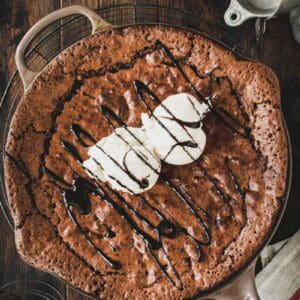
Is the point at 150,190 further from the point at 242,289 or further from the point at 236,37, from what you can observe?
the point at 236,37

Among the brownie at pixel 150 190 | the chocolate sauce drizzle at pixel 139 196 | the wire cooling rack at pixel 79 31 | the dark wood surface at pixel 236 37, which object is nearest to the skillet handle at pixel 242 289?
the brownie at pixel 150 190

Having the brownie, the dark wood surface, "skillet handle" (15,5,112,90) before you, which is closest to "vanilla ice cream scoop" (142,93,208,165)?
the brownie

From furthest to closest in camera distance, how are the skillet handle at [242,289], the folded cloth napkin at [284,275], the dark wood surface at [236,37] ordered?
the dark wood surface at [236,37], the folded cloth napkin at [284,275], the skillet handle at [242,289]

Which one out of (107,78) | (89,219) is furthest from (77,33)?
(89,219)

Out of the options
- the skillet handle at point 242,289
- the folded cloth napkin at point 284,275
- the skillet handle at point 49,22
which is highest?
the skillet handle at point 49,22

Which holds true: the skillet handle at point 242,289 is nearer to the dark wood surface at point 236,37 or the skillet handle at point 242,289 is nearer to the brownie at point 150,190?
the brownie at point 150,190

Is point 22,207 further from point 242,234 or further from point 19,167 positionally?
point 242,234
